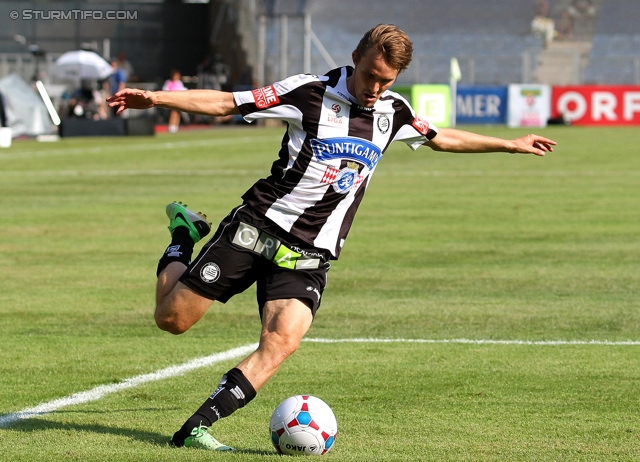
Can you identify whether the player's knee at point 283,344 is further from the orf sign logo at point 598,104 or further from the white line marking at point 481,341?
the orf sign logo at point 598,104

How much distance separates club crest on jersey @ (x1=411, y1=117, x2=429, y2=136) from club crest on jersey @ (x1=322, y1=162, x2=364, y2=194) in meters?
0.49

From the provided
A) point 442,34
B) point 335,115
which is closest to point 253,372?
point 335,115

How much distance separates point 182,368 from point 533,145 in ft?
8.77

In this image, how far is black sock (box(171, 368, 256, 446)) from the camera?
18.1 ft

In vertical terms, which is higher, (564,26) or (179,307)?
(564,26)

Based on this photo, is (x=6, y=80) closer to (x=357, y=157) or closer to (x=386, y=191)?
(x=386, y=191)

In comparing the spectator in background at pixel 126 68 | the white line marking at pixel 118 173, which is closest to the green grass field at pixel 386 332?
the white line marking at pixel 118 173

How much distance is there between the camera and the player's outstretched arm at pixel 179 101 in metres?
5.59

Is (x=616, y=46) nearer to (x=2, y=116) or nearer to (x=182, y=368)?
(x=2, y=116)

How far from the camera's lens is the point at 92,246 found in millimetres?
13234

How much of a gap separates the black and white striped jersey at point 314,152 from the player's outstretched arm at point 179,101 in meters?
0.10

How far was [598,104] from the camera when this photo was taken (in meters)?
48.3

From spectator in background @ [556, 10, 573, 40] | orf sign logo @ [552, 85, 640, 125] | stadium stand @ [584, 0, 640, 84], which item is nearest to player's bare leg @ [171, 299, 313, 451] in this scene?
orf sign logo @ [552, 85, 640, 125]

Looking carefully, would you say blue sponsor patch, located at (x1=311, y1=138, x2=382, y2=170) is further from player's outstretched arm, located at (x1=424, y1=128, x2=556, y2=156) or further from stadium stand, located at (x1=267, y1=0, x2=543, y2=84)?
stadium stand, located at (x1=267, y1=0, x2=543, y2=84)
